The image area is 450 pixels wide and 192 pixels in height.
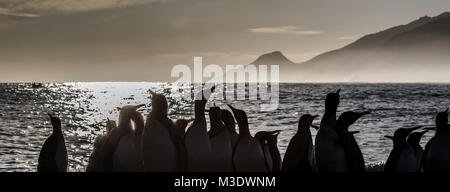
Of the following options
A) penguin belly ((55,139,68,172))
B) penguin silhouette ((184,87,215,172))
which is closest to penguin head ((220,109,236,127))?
penguin silhouette ((184,87,215,172))

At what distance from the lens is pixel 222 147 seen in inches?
369

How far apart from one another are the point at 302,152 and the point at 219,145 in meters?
1.47

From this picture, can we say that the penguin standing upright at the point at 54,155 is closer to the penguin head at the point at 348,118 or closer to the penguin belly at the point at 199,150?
the penguin belly at the point at 199,150

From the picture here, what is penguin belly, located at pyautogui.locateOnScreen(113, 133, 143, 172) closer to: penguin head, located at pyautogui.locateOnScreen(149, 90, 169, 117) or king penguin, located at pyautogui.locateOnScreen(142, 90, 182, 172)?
king penguin, located at pyautogui.locateOnScreen(142, 90, 182, 172)

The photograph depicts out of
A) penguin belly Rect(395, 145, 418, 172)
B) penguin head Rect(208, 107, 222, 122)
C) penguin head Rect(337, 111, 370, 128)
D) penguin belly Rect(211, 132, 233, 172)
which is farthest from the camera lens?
penguin belly Rect(395, 145, 418, 172)

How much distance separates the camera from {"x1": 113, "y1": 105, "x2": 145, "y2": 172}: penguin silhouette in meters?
9.36

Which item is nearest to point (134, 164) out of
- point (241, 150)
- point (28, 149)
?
point (241, 150)

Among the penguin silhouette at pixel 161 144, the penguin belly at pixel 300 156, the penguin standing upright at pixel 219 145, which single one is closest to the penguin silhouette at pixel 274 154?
the penguin belly at pixel 300 156

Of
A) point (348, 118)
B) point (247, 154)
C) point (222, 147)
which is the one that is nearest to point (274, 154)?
point (348, 118)

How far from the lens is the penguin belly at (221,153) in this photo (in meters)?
9.30
